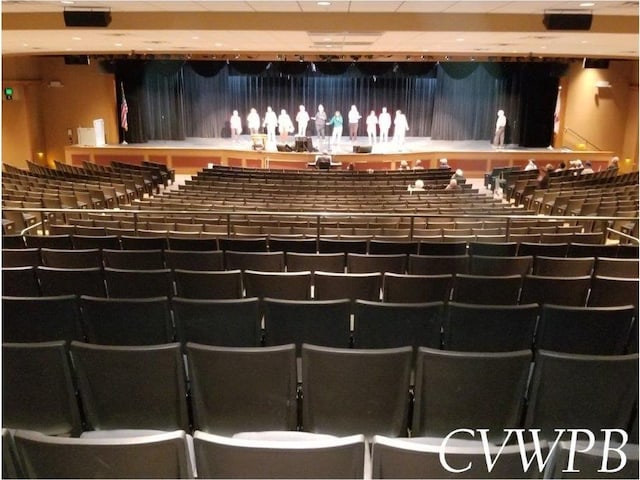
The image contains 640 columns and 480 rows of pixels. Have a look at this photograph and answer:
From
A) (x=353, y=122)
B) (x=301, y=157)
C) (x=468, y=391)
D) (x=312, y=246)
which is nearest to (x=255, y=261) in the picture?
(x=312, y=246)

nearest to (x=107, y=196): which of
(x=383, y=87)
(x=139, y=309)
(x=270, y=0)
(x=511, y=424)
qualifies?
(x=270, y=0)

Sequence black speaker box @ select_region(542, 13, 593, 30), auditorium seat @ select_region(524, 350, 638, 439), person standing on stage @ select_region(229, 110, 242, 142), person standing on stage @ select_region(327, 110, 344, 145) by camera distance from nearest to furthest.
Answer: auditorium seat @ select_region(524, 350, 638, 439), black speaker box @ select_region(542, 13, 593, 30), person standing on stage @ select_region(327, 110, 344, 145), person standing on stage @ select_region(229, 110, 242, 142)

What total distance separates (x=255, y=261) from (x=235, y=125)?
55.7 feet

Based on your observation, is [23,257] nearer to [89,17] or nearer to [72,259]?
[72,259]

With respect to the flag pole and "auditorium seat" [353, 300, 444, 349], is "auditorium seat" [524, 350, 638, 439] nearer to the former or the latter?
"auditorium seat" [353, 300, 444, 349]

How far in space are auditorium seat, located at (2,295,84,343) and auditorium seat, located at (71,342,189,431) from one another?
0.76 m

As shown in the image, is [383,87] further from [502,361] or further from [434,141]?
[502,361]

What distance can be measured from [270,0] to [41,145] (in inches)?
611

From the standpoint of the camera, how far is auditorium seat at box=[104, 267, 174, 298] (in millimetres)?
4078

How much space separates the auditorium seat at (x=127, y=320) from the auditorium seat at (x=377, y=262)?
1.88 metres

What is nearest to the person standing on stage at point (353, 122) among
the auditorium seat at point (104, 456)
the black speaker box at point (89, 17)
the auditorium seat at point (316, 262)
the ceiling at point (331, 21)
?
the ceiling at point (331, 21)

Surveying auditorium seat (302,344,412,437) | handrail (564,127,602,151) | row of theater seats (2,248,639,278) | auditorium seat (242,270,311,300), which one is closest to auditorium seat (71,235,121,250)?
row of theater seats (2,248,639,278)

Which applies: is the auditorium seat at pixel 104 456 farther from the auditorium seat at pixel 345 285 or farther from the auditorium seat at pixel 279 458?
the auditorium seat at pixel 345 285

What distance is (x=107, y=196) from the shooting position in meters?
10.8
